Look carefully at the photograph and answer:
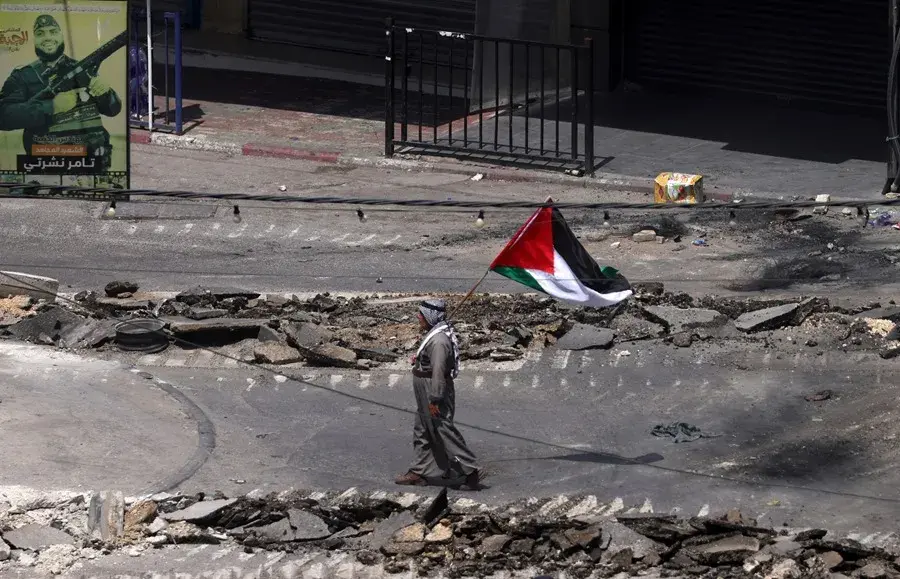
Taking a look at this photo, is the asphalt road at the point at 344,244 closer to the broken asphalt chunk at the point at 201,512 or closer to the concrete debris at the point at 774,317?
the concrete debris at the point at 774,317

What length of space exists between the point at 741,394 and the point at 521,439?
7.03 ft

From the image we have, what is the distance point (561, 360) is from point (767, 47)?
1113cm

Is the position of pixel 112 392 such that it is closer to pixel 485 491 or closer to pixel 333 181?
pixel 485 491

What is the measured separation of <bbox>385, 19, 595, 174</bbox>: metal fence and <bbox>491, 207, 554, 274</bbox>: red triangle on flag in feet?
24.7

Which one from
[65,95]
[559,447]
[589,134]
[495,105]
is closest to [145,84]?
[495,105]

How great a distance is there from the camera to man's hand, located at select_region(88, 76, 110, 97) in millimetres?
16922

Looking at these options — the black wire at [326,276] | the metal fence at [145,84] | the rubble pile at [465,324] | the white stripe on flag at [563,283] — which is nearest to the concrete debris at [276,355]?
Result: the rubble pile at [465,324]

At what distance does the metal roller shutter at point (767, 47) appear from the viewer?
23250mm

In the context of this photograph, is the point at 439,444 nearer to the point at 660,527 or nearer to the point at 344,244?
the point at 660,527

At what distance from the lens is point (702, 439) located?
12.7 meters

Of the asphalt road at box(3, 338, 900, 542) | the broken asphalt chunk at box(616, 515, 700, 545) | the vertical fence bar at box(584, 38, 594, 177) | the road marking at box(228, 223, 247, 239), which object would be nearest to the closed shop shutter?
the vertical fence bar at box(584, 38, 594, 177)

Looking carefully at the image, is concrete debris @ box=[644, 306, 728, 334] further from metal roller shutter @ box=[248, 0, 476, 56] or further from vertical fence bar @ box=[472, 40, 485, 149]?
metal roller shutter @ box=[248, 0, 476, 56]

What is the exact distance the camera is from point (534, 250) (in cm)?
1257

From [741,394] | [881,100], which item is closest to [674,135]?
[881,100]
